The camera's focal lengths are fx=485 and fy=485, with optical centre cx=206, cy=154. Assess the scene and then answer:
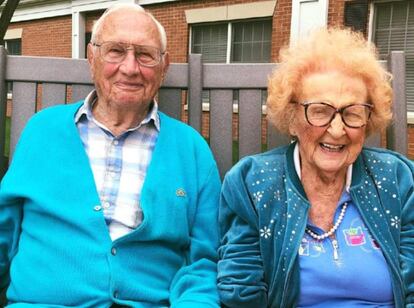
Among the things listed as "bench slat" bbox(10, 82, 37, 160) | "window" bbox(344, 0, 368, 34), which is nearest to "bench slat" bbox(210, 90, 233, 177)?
"bench slat" bbox(10, 82, 37, 160)

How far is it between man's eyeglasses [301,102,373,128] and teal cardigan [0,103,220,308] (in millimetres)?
483

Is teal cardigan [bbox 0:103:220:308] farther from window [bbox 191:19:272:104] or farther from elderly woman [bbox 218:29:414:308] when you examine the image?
window [bbox 191:19:272:104]

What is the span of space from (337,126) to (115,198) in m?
0.84

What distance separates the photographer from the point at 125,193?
6.00 ft

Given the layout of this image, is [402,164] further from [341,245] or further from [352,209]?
[341,245]

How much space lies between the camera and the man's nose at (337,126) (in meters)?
1.60

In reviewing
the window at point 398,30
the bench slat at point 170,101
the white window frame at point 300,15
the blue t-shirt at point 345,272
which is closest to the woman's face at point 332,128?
the blue t-shirt at point 345,272

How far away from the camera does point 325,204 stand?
5.63ft

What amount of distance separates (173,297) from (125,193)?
0.42 m

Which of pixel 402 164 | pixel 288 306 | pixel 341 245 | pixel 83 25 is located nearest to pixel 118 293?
pixel 288 306

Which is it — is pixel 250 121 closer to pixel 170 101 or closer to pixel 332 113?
pixel 170 101

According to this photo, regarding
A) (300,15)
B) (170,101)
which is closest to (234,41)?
(300,15)

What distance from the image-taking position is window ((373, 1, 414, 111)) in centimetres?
668

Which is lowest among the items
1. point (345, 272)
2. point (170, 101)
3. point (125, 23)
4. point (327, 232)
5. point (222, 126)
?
point (345, 272)
